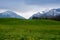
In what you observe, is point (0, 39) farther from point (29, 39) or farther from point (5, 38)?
point (29, 39)

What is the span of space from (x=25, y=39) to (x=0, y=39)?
10.3ft

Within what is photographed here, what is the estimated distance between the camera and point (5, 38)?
25.9m

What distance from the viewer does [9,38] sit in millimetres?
25312

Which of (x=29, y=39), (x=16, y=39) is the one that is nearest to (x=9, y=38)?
(x=16, y=39)

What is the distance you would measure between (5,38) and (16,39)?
4.91 ft

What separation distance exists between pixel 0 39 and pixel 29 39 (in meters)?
3.65

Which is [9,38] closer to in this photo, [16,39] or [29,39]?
[16,39]

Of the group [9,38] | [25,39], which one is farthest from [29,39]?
[9,38]

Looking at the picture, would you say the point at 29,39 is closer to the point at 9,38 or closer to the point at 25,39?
the point at 25,39

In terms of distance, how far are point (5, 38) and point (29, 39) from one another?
10.1 feet

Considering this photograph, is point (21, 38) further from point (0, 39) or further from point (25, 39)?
point (0, 39)

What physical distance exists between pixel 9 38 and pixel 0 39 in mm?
1311

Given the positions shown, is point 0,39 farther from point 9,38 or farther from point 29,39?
point 29,39
